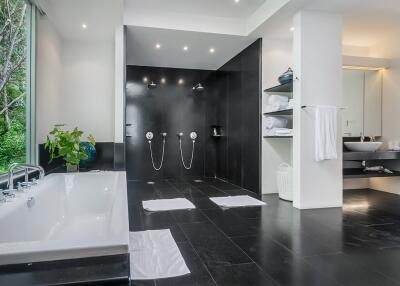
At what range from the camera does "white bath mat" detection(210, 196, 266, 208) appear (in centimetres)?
380

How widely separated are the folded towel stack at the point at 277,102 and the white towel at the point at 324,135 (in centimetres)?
61

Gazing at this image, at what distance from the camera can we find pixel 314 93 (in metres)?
3.68

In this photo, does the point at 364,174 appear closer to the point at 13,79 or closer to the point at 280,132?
the point at 280,132

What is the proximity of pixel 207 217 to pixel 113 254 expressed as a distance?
226 centimetres

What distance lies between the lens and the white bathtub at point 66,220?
1025mm

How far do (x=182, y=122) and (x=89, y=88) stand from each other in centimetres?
232

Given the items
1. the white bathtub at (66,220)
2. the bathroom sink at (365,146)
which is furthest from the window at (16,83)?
the bathroom sink at (365,146)

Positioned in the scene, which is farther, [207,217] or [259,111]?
[259,111]

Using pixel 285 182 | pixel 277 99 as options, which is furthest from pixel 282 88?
pixel 285 182

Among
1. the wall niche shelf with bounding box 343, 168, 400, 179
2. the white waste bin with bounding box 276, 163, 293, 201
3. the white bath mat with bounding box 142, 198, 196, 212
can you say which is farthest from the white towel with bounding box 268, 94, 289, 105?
the white bath mat with bounding box 142, 198, 196, 212

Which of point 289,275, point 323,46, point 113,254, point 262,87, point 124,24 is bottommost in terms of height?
point 289,275

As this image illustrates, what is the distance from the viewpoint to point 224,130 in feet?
19.7

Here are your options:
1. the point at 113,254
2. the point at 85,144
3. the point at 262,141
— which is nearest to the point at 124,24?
the point at 85,144

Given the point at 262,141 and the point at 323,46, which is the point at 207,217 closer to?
the point at 262,141
